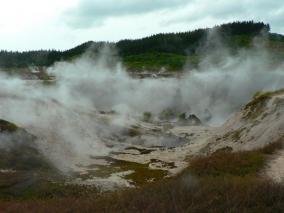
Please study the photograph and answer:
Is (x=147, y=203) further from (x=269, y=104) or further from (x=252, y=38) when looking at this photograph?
(x=252, y=38)

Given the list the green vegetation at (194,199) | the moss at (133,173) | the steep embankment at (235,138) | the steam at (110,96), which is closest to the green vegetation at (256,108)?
the steep embankment at (235,138)

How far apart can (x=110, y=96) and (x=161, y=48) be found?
56842mm

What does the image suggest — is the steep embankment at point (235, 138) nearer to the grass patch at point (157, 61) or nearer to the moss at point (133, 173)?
the moss at point (133, 173)

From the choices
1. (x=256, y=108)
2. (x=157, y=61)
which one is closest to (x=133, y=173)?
(x=256, y=108)

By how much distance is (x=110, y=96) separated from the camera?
108 m

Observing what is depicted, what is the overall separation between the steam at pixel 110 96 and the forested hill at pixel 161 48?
10.9 meters

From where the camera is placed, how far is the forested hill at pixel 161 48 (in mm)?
147750

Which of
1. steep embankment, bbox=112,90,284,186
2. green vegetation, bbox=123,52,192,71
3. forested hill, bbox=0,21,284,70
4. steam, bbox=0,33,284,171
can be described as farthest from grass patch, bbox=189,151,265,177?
forested hill, bbox=0,21,284,70

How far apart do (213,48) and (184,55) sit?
13.6 meters

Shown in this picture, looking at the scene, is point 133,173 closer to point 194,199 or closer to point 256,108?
point 256,108

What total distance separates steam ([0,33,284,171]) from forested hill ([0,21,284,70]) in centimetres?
1091

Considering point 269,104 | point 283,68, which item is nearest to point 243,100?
point 283,68

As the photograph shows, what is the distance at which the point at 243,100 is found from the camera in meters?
105

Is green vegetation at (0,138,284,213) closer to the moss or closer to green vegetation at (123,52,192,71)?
the moss
